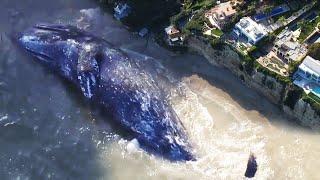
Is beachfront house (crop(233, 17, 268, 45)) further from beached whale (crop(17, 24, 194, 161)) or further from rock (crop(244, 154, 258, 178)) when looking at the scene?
rock (crop(244, 154, 258, 178))

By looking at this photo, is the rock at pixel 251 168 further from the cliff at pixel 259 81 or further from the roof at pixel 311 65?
the roof at pixel 311 65

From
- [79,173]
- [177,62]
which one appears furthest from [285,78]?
[79,173]

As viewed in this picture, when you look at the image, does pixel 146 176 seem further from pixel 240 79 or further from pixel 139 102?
pixel 240 79

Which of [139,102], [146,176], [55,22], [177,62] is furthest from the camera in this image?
[55,22]

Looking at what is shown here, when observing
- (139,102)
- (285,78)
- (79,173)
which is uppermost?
(285,78)

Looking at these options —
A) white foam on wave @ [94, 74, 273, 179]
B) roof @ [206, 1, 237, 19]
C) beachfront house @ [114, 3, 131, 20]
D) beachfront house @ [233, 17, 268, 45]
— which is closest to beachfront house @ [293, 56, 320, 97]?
beachfront house @ [233, 17, 268, 45]

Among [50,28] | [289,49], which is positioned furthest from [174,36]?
[50,28]
